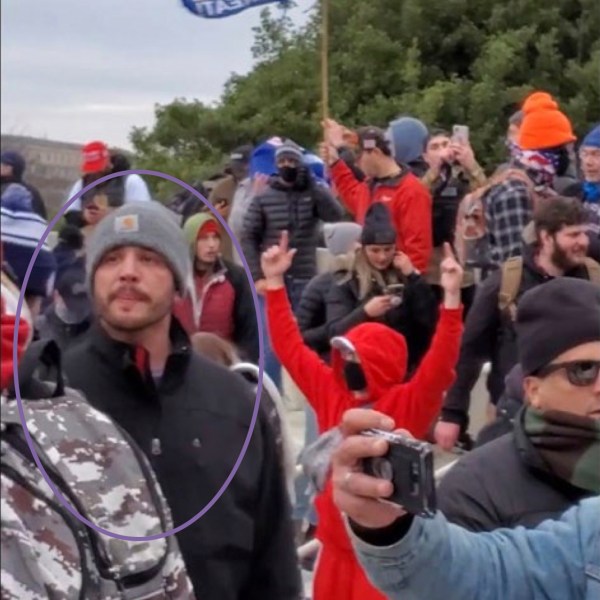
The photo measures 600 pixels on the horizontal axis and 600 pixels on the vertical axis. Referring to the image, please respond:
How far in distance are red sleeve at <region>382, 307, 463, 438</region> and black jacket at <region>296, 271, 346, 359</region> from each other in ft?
0.63

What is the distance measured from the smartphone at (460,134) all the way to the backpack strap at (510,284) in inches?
13.9

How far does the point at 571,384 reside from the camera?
2.13 metres

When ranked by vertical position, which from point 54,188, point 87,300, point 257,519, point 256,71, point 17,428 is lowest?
point 257,519

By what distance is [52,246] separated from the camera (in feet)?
4.76

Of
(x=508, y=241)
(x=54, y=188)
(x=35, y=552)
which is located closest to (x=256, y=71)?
(x=54, y=188)

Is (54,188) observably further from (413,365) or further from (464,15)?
(413,365)

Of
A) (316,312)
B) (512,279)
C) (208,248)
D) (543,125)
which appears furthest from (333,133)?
(512,279)

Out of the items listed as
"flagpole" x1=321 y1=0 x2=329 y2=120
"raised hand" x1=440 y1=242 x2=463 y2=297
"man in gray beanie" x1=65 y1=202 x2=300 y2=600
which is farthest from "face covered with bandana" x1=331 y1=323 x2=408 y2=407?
"flagpole" x1=321 y1=0 x2=329 y2=120

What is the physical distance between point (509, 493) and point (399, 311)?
1.94 feet

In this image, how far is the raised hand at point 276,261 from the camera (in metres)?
1.88

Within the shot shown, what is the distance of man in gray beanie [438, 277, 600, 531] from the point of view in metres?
2.08

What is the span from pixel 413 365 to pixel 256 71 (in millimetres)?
1212

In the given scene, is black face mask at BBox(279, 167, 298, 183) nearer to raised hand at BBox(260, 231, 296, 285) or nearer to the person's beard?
raised hand at BBox(260, 231, 296, 285)

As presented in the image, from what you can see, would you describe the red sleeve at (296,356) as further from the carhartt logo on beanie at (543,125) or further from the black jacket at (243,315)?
the carhartt logo on beanie at (543,125)
